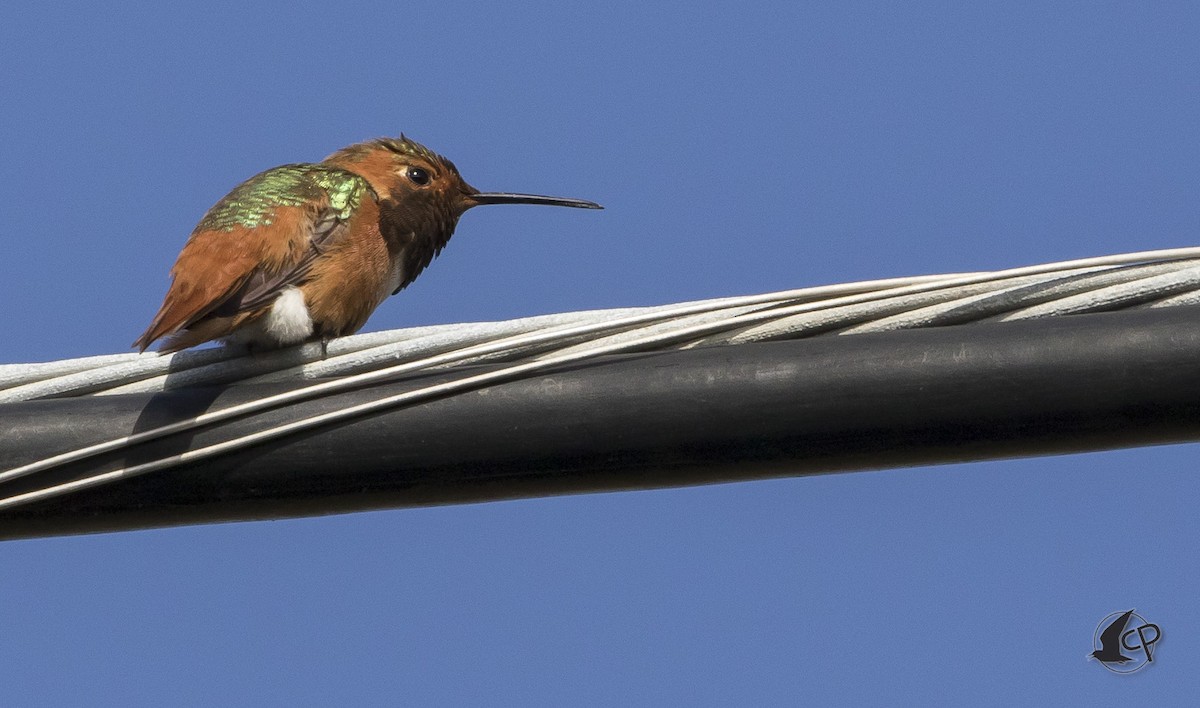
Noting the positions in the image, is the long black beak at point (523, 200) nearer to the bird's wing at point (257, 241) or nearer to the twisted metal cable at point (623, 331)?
the bird's wing at point (257, 241)

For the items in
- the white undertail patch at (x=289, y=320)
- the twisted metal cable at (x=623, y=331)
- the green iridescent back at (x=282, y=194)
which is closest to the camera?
the twisted metal cable at (x=623, y=331)

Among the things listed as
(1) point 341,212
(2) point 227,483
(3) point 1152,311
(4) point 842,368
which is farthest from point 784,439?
(1) point 341,212

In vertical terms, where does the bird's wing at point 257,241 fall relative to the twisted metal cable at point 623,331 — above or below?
above

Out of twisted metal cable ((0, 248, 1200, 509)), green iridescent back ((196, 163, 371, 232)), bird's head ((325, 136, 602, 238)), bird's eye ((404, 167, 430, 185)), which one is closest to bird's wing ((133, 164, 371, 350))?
green iridescent back ((196, 163, 371, 232))

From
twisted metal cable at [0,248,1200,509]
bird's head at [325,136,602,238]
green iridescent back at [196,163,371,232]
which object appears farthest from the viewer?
bird's head at [325,136,602,238]

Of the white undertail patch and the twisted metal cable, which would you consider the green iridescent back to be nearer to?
the white undertail patch

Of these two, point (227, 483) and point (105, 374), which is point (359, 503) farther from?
point (105, 374)

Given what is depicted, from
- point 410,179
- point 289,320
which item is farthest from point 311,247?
point 410,179

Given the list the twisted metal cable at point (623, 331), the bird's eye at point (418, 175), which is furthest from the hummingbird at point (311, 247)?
the twisted metal cable at point (623, 331)
